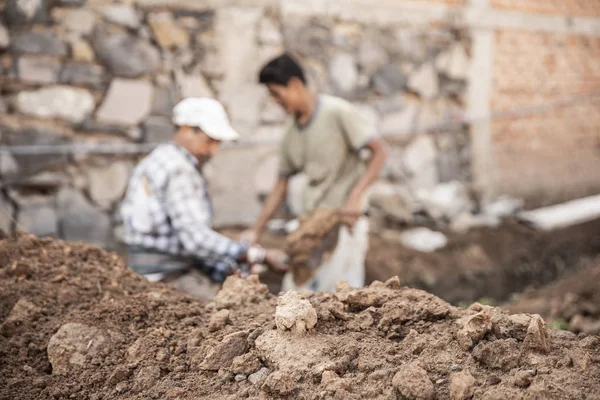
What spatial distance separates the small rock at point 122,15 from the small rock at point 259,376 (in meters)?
4.38

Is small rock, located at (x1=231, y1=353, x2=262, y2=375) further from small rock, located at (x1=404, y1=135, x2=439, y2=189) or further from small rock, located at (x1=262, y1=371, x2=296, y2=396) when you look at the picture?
small rock, located at (x1=404, y1=135, x2=439, y2=189)

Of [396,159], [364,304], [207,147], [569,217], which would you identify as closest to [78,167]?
[207,147]

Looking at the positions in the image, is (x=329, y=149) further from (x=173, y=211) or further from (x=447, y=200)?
(x=447, y=200)

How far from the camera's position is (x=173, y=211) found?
3016 mm

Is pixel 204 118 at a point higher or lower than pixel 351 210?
higher

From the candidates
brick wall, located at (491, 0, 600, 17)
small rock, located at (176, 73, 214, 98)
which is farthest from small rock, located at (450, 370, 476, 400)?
brick wall, located at (491, 0, 600, 17)

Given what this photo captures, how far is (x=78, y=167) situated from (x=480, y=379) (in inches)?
176

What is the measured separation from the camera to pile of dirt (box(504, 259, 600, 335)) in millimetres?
4094

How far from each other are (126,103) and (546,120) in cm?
563

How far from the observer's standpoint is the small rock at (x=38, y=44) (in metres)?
4.93

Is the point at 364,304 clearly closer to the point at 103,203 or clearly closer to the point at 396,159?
the point at 103,203

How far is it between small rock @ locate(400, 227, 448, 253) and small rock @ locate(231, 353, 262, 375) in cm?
468

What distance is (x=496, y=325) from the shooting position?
171 cm

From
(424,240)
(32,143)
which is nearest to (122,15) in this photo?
(32,143)
